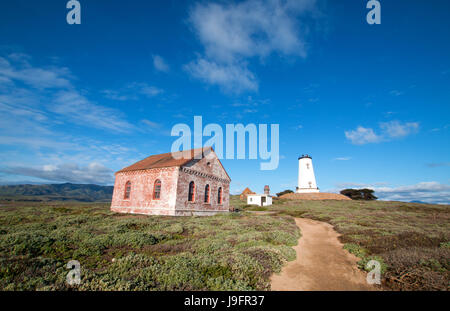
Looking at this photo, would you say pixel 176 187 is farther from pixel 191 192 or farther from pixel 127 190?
pixel 127 190

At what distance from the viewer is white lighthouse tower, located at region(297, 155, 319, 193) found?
65.1 m

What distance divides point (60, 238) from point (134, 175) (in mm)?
17895

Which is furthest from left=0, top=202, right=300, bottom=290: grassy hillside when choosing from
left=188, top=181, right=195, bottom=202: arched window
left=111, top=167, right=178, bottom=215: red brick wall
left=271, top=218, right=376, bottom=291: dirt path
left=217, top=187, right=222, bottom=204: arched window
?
left=217, top=187, right=222, bottom=204: arched window

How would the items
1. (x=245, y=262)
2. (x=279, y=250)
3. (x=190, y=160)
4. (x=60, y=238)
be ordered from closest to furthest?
(x=245, y=262)
(x=279, y=250)
(x=60, y=238)
(x=190, y=160)

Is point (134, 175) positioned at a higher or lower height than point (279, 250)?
higher

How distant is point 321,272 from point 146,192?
2287 cm

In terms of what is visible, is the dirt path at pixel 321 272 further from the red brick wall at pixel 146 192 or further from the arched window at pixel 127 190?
the arched window at pixel 127 190

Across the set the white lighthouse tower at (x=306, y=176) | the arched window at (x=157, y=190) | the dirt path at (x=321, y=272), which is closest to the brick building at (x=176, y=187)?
the arched window at (x=157, y=190)

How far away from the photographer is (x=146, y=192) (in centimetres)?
2570

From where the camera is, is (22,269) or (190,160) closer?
(22,269)

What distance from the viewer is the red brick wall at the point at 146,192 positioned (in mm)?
23250
